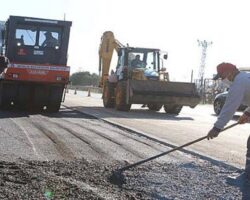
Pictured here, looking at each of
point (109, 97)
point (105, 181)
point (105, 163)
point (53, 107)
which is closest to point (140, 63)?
point (109, 97)

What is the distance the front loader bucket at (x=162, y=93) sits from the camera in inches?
810

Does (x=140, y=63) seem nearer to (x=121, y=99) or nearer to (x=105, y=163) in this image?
(x=121, y=99)

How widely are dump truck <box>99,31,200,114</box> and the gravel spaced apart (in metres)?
12.5

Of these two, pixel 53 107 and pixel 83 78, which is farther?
pixel 83 78

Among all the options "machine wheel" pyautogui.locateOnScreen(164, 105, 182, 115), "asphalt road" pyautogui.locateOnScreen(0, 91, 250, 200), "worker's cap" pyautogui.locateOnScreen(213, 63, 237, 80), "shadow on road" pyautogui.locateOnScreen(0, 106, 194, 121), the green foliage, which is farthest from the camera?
the green foliage

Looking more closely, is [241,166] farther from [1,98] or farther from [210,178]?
[1,98]

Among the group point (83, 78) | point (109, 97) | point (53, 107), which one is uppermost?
point (83, 78)

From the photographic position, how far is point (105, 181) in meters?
6.83

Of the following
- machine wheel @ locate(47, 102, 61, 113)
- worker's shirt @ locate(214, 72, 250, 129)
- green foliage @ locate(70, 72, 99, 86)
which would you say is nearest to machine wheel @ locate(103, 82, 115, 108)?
machine wheel @ locate(47, 102, 61, 113)

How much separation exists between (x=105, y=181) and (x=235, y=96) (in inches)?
78.9

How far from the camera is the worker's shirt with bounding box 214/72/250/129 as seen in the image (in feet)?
21.5

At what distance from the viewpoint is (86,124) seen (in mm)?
14281

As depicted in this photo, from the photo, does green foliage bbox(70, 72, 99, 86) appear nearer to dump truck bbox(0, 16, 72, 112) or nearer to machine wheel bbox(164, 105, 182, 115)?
machine wheel bbox(164, 105, 182, 115)

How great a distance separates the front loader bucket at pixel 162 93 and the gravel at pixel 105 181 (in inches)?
482
